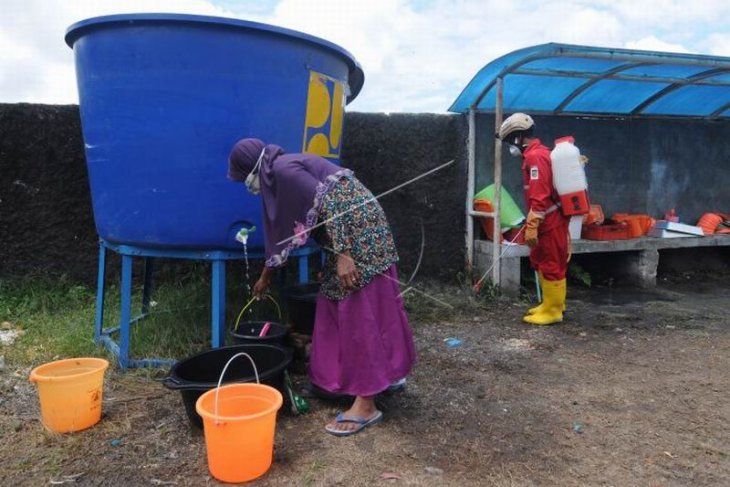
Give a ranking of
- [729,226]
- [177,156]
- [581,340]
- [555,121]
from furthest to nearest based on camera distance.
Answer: [729,226] → [555,121] → [581,340] → [177,156]

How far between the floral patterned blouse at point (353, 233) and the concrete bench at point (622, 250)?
2852 millimetres

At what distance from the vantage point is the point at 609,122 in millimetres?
6500

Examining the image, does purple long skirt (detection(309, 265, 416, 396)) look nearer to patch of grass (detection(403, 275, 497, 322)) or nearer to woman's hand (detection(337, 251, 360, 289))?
woman's hand (detection(337, 251, 360, 289))

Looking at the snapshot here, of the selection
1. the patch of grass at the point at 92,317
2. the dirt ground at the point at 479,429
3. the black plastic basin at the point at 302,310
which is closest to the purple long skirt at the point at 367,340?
the dirt ground at the point at 479,429

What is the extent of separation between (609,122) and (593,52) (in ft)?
7.44

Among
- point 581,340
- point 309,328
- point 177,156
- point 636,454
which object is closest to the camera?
point 636,454

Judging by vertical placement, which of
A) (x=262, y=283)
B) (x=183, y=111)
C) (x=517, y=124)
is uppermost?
(x=517, y=124)

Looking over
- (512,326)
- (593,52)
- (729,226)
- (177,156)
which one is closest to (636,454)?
(512,326)

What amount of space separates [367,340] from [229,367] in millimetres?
833

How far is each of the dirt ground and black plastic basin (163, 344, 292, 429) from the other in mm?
211

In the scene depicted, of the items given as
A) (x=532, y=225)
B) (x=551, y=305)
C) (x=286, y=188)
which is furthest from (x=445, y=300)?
(x=286, y=188)

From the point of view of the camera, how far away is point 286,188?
2664 mm

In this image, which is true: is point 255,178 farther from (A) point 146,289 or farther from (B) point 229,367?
(A) point 146,289

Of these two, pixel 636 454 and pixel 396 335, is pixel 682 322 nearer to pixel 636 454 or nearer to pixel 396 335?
pixel 636 454
